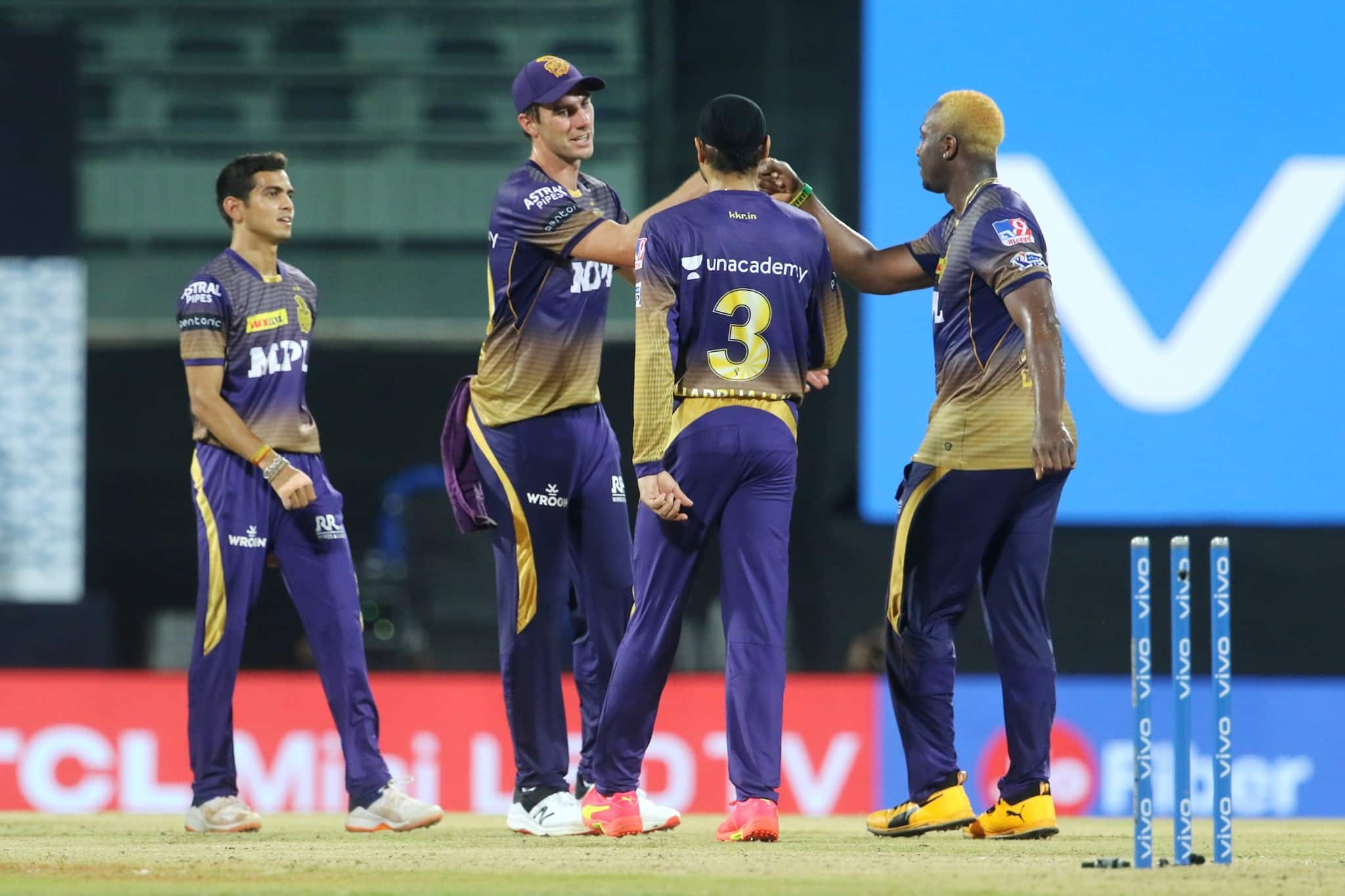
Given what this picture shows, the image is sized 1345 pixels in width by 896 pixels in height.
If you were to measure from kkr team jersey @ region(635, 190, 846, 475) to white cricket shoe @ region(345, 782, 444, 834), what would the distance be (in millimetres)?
1425

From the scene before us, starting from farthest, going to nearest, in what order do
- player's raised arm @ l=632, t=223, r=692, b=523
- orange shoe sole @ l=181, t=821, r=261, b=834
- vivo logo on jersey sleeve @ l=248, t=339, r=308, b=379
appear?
vivo logo on jersey sleeve @ l=248, t=339, r=308, b=379, orange shoe sole @ l=181, t=821, r=261, b=834, player's raised arm @ l=632, t=223, r=692, b=523

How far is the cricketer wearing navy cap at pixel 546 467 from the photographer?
559cm

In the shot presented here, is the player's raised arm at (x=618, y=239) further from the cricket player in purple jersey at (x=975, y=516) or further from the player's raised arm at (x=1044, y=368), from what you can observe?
the player's raised arm at (x=1044, y=368)

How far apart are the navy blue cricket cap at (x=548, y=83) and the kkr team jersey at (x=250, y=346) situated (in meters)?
1.09

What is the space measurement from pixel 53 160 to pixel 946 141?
6.90 meters

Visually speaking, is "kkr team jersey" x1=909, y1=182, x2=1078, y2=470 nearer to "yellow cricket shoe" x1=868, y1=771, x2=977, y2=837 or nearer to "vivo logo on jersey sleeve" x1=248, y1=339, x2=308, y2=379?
"yellow cricket shoe" x1=868, y1=771, x2=977, y2=837

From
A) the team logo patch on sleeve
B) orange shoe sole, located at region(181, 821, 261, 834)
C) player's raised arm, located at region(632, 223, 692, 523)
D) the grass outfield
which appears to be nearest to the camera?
the grass outfield

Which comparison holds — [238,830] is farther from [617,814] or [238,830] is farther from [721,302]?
[721,302]

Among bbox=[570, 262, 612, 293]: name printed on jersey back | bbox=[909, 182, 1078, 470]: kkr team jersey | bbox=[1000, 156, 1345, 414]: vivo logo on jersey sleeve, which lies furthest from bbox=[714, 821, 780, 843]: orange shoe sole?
bbox=[1000, 156, 1345, 414]: vivo logo on jersey sleeve

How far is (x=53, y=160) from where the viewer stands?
1091 cm

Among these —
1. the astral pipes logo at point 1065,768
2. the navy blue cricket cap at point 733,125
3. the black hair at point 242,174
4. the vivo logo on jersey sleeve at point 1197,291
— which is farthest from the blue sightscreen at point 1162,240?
the navy blue cricket cap at point 733,125

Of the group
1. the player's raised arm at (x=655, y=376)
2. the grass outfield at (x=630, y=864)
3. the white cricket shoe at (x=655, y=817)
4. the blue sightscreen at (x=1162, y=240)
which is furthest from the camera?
the blue sightscreen at (x=1162, y=240)

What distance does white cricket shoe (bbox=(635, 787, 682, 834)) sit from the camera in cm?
544

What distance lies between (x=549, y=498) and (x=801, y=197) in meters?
1.10
